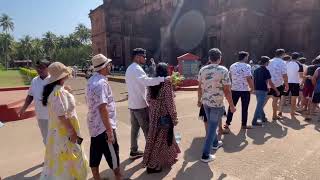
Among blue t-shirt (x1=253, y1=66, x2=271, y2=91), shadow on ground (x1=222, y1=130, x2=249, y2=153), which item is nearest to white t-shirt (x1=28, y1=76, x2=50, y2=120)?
shadow on ground (x1=222, y1=130, x2=249, y2=153)

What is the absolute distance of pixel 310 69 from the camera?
8.56 meters

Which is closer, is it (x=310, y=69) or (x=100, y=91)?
(x=100, y=91)

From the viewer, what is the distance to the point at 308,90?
877 centimetres

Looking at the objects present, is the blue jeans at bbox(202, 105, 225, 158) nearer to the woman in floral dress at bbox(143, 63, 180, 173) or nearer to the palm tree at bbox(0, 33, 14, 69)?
the woman in floral dress at bbox(143, 63, 180, 173)

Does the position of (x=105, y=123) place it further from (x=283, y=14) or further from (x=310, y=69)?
(x=283, y=14)

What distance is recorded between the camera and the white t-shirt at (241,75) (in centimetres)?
677

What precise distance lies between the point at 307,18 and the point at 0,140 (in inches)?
910

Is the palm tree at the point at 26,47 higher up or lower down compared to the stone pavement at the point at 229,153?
higher up

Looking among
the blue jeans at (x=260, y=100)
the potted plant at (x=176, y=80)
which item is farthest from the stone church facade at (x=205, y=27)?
the blue jeans at (x=260, y=100)

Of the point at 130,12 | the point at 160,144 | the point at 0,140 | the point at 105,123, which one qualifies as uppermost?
the point at 130,12

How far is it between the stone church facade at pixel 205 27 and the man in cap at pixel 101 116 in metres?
20.9

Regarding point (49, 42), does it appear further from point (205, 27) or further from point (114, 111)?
point (114, 111)

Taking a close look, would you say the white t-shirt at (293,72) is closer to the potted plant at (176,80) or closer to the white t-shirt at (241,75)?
the white t-shirt at (241,75)

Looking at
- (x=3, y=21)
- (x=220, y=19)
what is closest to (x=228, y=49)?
(x=220, y=19)
